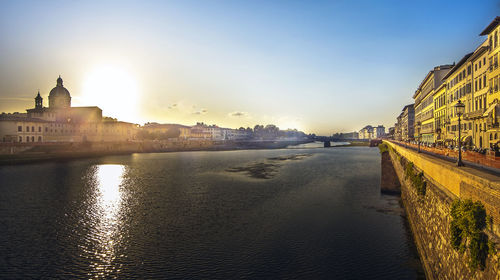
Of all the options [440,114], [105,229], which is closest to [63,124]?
[105,229]

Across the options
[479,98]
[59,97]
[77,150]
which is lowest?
[77,150]

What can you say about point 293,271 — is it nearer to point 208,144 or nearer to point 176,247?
point 176,247

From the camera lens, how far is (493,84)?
3253 cm

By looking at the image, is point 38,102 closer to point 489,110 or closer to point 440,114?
point 440,114

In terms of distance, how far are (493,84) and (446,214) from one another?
29567 mm

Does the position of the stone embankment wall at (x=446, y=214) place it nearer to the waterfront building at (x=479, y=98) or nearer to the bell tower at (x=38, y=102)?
the waterfront building at (x=479, y=98)

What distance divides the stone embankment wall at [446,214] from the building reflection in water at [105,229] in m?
18.1

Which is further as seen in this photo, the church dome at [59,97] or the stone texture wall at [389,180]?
the church dome at [59,97]

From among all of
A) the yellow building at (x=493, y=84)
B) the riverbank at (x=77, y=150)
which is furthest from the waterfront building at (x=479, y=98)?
the riverbank at (x=77, y=150)

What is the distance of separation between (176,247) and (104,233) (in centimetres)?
814

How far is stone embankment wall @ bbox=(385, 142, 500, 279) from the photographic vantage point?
8617 millimetres

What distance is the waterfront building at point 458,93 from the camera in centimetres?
4147

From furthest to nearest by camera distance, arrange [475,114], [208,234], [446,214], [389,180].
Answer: [389,180] < [475,114] < [208,234] < [446,214]

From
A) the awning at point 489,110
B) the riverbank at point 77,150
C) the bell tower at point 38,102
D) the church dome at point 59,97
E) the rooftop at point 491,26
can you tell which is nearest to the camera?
the rooftop at point 491,26
